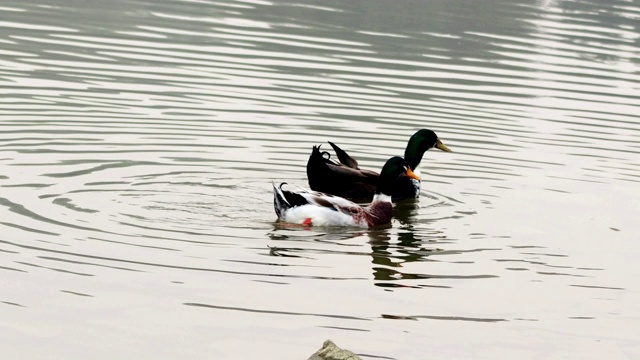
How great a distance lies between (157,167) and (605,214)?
5339 mm

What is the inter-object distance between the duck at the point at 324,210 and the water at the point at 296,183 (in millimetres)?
217

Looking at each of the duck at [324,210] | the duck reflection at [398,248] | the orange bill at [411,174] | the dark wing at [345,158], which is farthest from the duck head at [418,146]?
the duck at [324,210]

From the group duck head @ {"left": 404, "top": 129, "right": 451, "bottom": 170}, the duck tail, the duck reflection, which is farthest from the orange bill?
the duck tail

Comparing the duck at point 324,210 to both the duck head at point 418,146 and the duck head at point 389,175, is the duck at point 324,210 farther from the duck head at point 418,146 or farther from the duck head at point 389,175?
the duck head at point 418,146

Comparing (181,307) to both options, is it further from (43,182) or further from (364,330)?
(43,182)

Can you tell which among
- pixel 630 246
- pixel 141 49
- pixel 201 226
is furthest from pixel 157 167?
pixel 141 49

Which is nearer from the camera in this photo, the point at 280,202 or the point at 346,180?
the point at 280,202

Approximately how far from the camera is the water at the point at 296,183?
1140 centimetres

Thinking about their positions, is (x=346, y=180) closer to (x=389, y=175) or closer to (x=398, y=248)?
(x=389, y=175)

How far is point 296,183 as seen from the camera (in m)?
17.6

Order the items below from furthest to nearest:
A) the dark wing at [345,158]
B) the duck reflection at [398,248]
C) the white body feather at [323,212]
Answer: the dark wing at [345,158], the white body feather at [323,212], the duck reflection at [398,248]

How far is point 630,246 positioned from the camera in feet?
49.4

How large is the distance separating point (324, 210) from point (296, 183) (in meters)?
2.42

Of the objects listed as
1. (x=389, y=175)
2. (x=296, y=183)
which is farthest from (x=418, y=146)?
(x=389, y=175)
